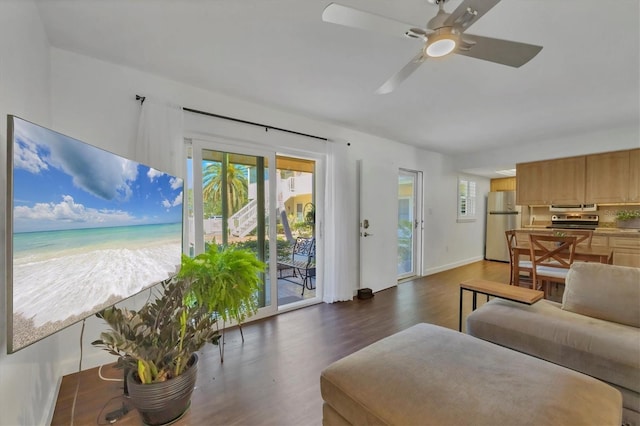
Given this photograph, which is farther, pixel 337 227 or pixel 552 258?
pixel 337 227

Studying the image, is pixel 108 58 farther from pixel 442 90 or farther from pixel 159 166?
pixel 442 90

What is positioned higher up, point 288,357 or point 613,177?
point 613,177

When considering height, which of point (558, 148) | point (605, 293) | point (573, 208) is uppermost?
point (558, 148)

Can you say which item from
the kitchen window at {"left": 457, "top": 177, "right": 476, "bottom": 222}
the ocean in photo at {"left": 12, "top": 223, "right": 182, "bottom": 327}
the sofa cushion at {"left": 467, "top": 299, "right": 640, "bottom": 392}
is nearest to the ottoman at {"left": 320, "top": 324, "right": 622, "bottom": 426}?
the sofa cushion at {"left": 467, "top": 299, "right": 640, "bottom": 392}

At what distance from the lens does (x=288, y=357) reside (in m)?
2.26

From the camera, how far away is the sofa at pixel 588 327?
4.81 feet

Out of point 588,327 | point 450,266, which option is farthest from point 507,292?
point 450,266

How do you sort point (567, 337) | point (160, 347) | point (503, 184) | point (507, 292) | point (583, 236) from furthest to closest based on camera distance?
point (503, 184) → point (583, 236) → point (507, 292) → point (567, 337) → point (160, 347)

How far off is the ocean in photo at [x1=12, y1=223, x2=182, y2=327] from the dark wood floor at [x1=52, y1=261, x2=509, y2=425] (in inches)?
21.8

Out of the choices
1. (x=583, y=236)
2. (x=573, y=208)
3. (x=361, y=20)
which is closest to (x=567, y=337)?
(x=361, y=20)

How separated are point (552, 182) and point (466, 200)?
1.63 metres

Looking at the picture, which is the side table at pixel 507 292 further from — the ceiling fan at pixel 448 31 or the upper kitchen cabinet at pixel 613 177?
the upper kitchen cabinet at pixel 613 177

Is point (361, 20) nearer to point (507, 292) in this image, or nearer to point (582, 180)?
point (507, 292)

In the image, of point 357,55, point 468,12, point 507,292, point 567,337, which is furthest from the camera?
point 507,292
